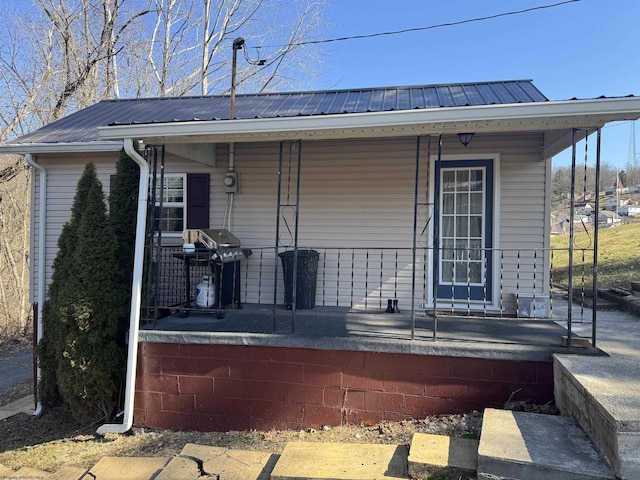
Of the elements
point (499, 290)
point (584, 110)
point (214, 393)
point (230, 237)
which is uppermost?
point (584, 110)

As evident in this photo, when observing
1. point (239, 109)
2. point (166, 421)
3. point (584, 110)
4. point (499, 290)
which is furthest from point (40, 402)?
point (584, 110)

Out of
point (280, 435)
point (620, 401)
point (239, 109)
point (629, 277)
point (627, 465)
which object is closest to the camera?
point (627, 465)

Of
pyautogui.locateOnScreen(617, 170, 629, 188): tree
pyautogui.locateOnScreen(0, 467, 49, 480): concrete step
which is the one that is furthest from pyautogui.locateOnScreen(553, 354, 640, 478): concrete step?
pyautogui.locateOnScreen(617, 170, 629, 188): tree

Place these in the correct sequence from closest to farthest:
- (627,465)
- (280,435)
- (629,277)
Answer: (627,465) < (280,435) < (629,277)

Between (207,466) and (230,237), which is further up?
(230,237)

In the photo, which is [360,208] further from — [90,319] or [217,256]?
[90,319]

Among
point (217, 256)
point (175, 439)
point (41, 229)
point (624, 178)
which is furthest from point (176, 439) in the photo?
point (624, 178)

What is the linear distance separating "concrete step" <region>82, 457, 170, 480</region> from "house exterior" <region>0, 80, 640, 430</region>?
24.8 inches

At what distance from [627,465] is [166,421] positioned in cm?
361

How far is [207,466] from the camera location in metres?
3.09

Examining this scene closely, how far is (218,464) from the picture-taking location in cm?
312

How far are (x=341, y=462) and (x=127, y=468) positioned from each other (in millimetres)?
1694

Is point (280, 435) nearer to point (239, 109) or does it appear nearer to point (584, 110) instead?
point (584, 110)

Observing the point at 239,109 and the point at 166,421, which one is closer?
the point at 166,421
